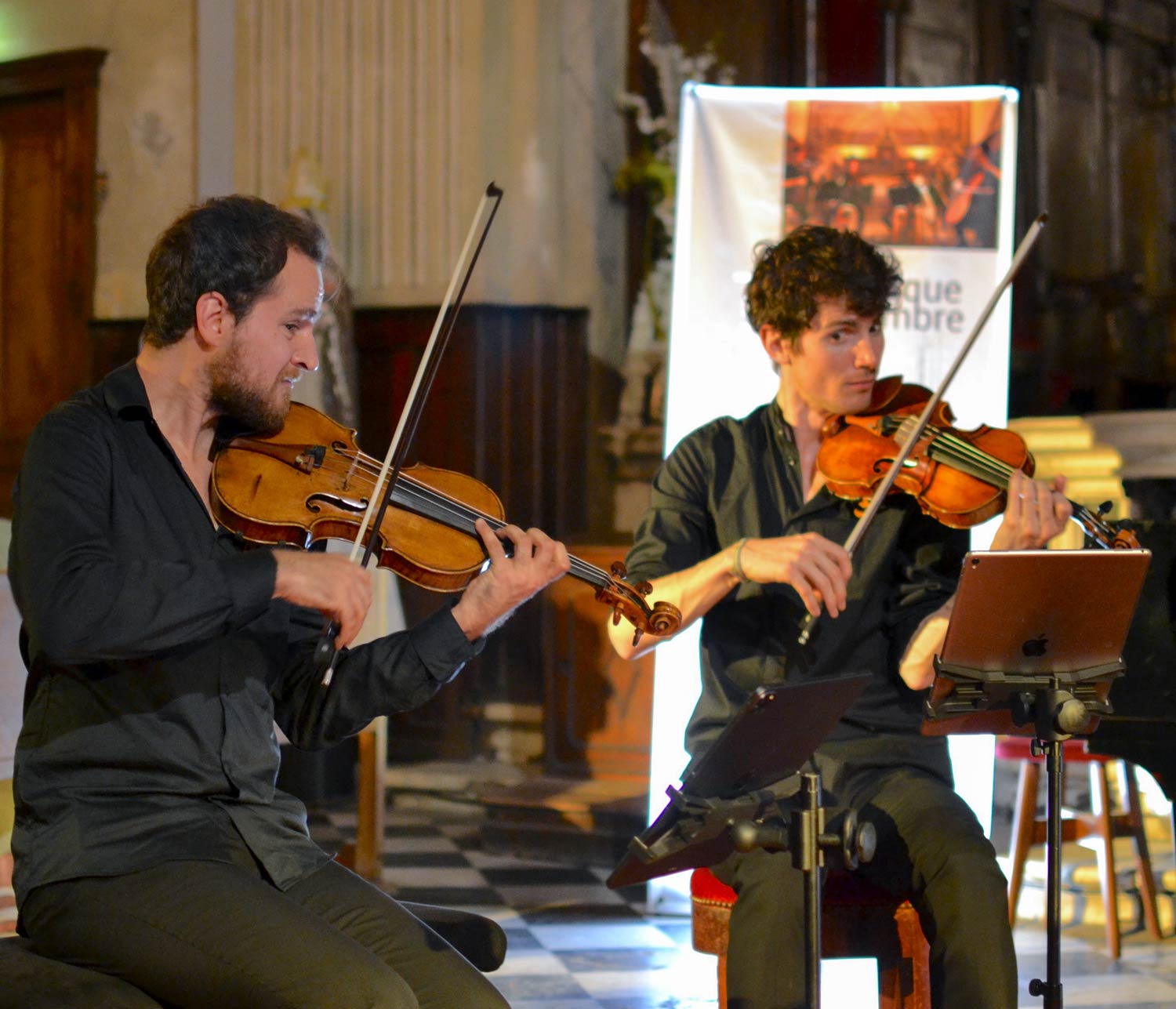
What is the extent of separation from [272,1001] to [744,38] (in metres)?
4.57

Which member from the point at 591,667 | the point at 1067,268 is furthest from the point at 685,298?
the point at 1067,268

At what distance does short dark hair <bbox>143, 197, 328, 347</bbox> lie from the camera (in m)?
1.85

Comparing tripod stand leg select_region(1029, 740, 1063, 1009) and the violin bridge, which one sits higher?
the violin bridge

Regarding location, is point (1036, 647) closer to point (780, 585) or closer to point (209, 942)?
point (780, 585)

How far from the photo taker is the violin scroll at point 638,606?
7.10ft

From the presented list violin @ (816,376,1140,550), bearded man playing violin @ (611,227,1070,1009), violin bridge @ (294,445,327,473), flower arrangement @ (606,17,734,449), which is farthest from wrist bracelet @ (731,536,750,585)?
flower arrangement @ (606,17,734,449)

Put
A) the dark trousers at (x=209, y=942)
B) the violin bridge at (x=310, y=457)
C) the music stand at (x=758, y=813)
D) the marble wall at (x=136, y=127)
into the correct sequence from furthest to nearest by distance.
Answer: the marble wall at (x=136, y=127)
the violin bridge at (x=310, y=457)
the music stand at (x=758, y=813)
the dark trousers at (x=209, y=942)

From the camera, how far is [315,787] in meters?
4.72

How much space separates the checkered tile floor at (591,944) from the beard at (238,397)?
5.00 feet

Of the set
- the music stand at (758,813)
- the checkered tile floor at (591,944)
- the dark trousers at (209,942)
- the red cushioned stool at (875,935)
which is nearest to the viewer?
the dark trousers at (209,942)

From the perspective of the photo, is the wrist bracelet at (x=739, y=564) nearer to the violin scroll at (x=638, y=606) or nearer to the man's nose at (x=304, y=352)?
the violin scroll at (x=638, y=606)

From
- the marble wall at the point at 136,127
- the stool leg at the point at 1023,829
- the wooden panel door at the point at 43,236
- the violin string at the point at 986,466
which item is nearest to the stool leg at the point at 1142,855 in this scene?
the stool leg at the point at 1023,829

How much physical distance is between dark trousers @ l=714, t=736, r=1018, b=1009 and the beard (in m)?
0.94

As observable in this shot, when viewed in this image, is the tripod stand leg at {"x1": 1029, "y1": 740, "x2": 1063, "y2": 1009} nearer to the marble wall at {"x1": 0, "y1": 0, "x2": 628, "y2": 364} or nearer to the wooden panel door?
the marble wall at {"x1": 0, "y1": 0, "x2": 628, "y2": 364}
